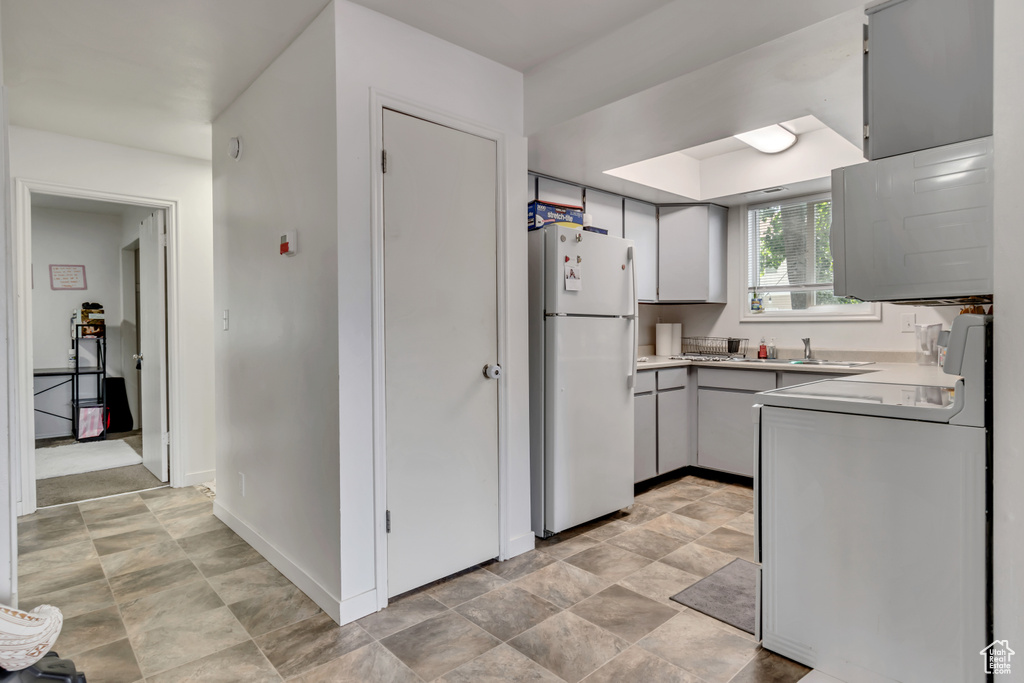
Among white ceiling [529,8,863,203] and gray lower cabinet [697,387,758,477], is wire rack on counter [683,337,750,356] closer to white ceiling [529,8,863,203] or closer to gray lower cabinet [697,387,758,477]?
gray lower cabinet [697,387,758,477]

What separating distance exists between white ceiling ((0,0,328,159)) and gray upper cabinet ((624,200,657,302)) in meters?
2.63

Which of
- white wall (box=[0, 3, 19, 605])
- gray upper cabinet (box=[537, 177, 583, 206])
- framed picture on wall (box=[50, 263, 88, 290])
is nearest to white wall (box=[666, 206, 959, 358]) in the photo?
gray upper cabinet (box=[537, 177, 583, 206])

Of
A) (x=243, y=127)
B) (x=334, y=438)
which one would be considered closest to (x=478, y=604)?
(x=334, y=438)

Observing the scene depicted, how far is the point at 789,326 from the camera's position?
4.20 meters

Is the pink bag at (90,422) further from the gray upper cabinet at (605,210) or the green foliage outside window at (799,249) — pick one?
the green foliage outside window at (799,249)

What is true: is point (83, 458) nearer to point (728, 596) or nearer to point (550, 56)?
A: point (550, 56)

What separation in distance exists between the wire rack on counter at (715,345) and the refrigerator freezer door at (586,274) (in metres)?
1.58

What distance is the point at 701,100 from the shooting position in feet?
7.96

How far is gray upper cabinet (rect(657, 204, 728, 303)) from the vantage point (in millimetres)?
4328

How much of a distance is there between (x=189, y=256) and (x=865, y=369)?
4555 mm

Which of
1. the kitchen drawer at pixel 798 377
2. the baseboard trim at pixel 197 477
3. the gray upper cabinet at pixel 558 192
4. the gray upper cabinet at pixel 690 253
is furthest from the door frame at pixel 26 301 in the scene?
the kitchen drawer at pixel 798 377

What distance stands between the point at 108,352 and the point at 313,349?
539 centimetres

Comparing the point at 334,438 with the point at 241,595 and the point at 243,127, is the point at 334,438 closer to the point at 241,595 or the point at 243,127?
the point at 241,595

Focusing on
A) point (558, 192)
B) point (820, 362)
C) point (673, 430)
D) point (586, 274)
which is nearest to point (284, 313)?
point (586, 274)
